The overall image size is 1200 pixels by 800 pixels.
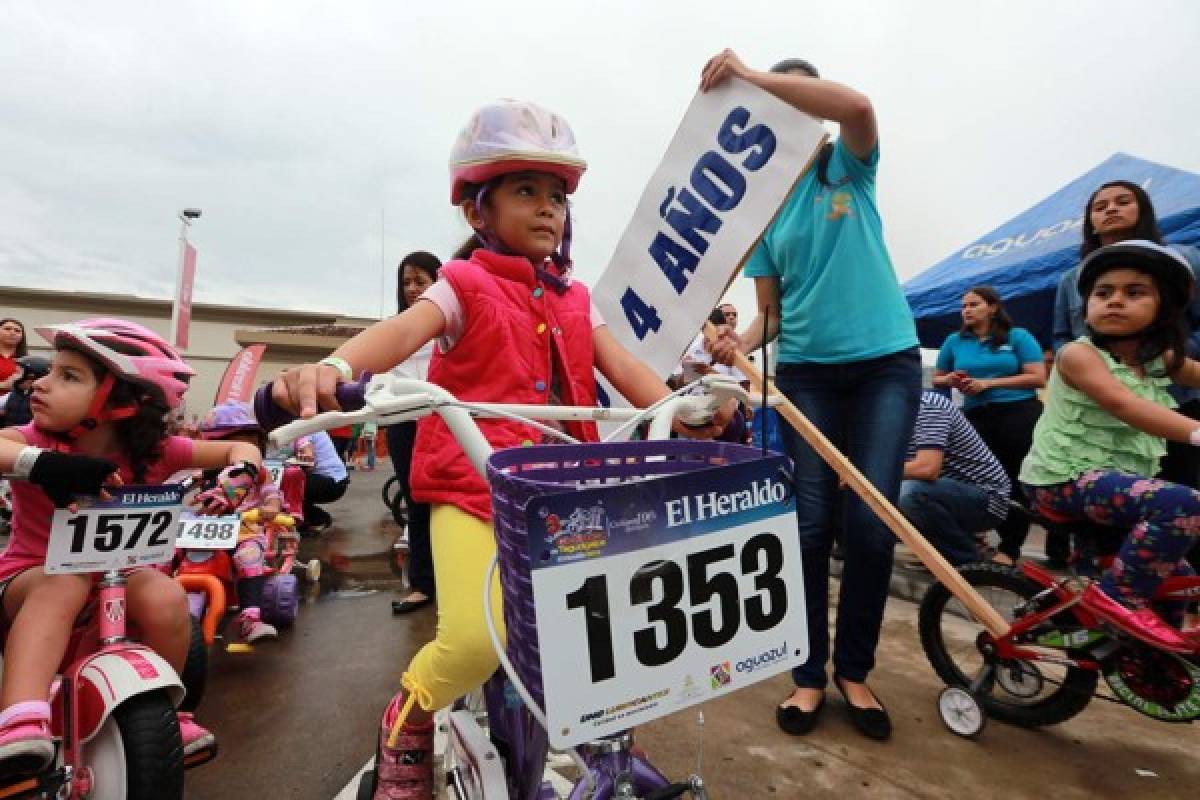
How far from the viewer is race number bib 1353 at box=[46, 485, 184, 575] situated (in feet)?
5.82

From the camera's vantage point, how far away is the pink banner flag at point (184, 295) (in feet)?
29.6

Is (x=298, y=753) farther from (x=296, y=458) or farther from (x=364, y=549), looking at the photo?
(x=364, y=549)

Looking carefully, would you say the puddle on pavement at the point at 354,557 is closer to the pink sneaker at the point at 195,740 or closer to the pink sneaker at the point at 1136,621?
the pink sneaker at the point at 195,740

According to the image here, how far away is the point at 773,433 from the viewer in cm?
479

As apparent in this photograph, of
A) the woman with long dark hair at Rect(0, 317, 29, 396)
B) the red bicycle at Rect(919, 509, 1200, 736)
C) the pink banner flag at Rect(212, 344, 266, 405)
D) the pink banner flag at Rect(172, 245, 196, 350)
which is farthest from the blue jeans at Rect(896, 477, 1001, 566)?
the pink banner flag at Rect(172, 245, 196, 350)

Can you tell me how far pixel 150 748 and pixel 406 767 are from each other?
0.60 m

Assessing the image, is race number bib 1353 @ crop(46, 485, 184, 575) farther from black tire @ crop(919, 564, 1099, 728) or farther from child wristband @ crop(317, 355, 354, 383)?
black tire @ crop(919, 564, 1099, 728)

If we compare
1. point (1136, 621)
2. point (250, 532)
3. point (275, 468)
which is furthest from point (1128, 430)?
point (275, 468)

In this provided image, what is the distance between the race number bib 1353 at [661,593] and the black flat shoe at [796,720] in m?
1.50

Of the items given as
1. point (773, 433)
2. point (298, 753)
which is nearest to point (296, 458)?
point (298, 753)

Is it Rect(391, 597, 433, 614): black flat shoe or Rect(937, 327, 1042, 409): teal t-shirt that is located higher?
Rect(937, 327, 1042, 409): teal t-shirt

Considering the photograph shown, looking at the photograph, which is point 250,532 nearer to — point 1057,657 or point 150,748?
point 150,748

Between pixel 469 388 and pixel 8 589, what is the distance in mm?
1415

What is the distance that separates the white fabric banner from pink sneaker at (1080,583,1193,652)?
158 cm
